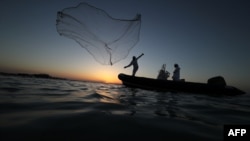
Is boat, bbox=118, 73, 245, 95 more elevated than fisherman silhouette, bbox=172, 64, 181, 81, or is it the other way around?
fisherman silhouette, bbox=172, 64, 181, 81

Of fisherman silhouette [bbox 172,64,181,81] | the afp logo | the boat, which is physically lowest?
the afp logo

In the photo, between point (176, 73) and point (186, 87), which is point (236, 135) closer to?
point (186, 87)

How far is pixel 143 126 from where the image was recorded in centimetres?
297

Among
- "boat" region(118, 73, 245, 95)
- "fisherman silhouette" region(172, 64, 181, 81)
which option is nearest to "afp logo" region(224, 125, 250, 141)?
"boat" region(118, 73, 245, 95)

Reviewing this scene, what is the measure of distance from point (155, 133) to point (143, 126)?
13.9 inches

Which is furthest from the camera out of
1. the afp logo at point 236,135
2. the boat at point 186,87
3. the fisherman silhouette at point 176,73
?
the fisherman silhouette at point 176,73

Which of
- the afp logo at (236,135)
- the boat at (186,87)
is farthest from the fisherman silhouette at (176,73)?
the afp logo at (236,135)

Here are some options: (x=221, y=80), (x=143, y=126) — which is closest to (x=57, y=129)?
(x=143, y=126)

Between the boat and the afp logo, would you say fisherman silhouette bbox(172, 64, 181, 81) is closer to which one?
the boat

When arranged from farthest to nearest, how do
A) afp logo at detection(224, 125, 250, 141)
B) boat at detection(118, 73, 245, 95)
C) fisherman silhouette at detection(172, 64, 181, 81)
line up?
fisherman silhouette at detection(172, 64, 181, 81) → boat at detection(118, 73, 245, 95) → afp logo at detection(224, 125, 250, 141)

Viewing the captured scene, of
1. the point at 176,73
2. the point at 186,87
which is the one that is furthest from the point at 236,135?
the point at 176,73

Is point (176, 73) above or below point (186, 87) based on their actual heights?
above

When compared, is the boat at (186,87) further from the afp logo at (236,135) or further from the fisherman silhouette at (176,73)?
the afp logo at (236,135)

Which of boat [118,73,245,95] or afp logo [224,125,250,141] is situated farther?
boat [118,73,245,95]
